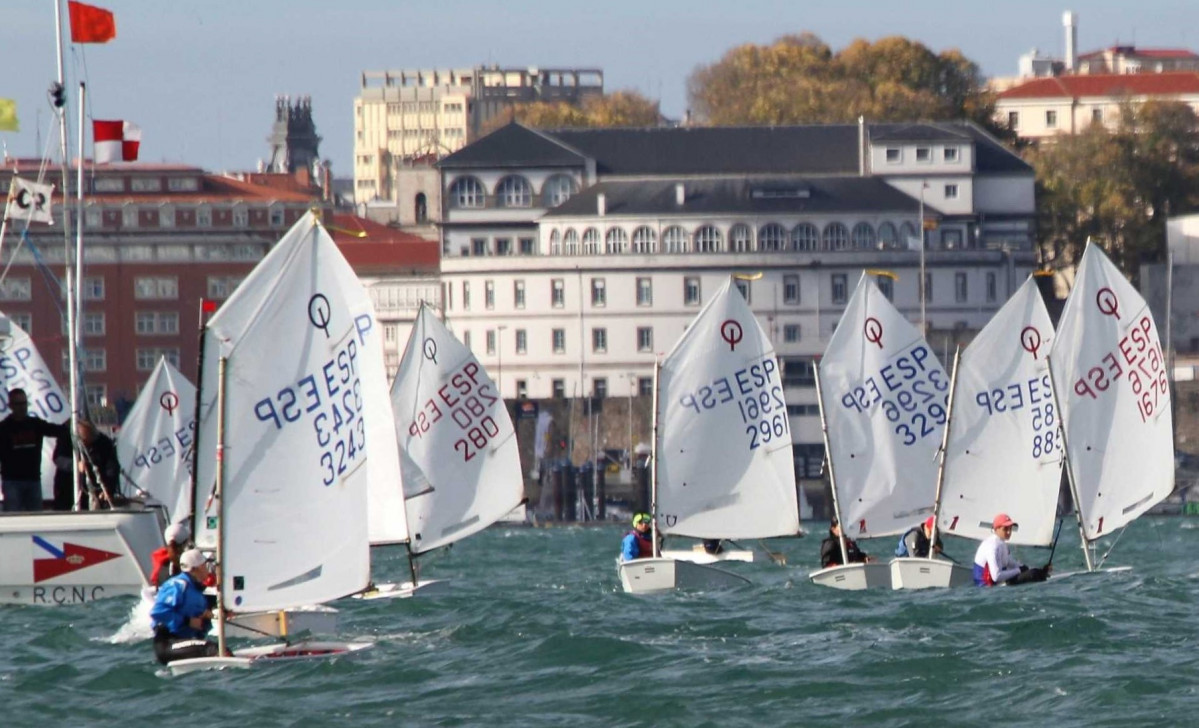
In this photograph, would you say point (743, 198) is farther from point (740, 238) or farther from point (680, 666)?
point (680, 666)

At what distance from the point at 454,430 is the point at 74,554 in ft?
43.5

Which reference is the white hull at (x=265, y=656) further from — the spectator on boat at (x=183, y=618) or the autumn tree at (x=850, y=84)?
the autumn tree at (x=850, y=84)

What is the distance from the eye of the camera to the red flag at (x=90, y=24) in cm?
3947

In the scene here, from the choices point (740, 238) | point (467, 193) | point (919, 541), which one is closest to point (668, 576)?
point (919, 541)

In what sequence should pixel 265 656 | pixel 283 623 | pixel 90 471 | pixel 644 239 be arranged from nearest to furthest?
pixel 265 656
pixel 283 623
pixel 90 471
pixel 644 239

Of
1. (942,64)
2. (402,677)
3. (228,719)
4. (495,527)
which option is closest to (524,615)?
(402,677)

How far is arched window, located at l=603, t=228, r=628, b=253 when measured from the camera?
4796 inches

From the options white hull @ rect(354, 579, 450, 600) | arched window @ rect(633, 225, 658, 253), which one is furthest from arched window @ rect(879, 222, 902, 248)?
white hull @ rect(354, 579, 450, 600)

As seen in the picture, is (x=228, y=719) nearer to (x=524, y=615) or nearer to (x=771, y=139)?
(x=524, y=615)

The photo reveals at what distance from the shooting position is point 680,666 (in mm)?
28406

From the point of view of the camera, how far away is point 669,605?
3606 centimetres

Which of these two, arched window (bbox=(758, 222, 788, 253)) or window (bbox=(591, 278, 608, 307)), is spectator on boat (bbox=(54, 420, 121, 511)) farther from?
arched window (bbox=(758, 222, 788, 253))

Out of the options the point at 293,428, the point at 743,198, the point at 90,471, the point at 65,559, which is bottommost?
the point at 65,559

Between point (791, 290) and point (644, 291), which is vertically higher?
point (644, 291)
